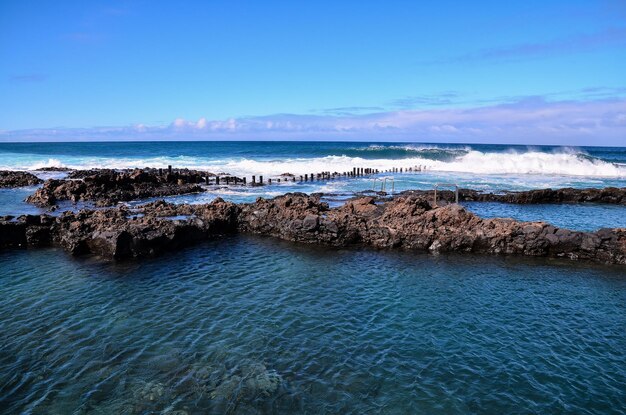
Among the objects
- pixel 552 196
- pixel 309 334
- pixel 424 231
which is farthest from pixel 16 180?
pixel 552 196

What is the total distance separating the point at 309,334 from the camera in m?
12.6

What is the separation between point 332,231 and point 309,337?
10.3 metres

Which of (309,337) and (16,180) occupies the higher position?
(16,180)

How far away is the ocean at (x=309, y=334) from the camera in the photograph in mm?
9734

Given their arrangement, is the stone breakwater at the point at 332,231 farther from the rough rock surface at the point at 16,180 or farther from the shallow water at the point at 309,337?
the rough rock surface at the point at 16,180

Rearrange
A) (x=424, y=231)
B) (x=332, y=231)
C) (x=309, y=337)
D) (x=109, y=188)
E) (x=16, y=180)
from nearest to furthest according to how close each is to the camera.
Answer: (x=309, y=337)
(x=424, y=231)
(x=332, y=231)
(x=109, y=188)
(x=16, y=180)

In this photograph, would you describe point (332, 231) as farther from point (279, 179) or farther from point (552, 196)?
point (279, 179)

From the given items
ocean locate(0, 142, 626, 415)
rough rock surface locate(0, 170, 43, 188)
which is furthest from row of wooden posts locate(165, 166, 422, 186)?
ocean locate(0, 142, 626, 415)

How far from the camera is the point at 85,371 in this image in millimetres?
10539

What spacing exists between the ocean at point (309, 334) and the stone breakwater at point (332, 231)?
988mm

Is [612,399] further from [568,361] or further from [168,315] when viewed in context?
[168,315]

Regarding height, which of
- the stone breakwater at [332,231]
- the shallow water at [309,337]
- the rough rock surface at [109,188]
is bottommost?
the shallow water at [309,337]

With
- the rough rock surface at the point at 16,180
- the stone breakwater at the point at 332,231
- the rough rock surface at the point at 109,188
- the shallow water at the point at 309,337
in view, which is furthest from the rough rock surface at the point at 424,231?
the rough rock surface at the point at 16,180

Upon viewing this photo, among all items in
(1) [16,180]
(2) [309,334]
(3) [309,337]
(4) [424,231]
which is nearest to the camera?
(3) [309,337]
